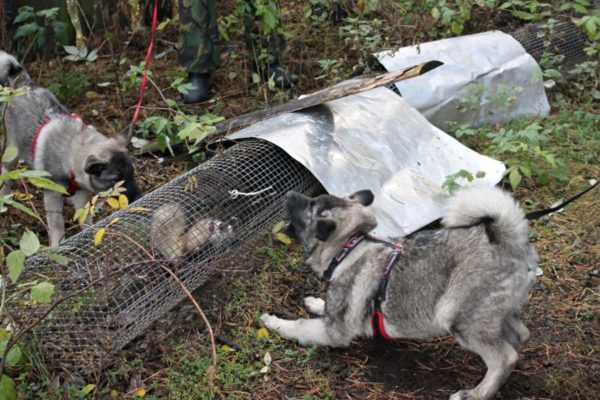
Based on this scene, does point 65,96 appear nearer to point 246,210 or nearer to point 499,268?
point 246,210

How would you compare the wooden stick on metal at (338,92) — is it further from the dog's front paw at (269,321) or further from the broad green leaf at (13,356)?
the broad green leaf at (13,356)

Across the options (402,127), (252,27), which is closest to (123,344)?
(402,127)

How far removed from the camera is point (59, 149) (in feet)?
16.8

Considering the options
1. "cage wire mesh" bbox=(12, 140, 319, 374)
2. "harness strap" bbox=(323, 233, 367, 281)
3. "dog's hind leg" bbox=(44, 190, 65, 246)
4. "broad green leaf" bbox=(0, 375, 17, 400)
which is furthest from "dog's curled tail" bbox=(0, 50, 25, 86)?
Result: "harness strap" bbox=(323, 233, 367, 281)

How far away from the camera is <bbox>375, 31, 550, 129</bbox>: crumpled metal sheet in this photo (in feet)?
19.0

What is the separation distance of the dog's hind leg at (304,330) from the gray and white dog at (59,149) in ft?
4.62

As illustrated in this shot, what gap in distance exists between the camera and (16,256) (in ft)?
9.39

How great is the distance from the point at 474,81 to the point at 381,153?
1468 mm

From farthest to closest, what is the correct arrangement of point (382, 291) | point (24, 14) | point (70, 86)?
point (70, 86) < point (24, 14) < point (382, 291)

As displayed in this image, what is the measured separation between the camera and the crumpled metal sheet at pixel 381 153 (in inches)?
187

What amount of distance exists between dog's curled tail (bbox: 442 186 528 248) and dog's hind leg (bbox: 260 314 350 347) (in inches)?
38.3

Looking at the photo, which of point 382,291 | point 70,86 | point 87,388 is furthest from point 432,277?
point 70,86

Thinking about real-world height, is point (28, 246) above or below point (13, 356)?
above

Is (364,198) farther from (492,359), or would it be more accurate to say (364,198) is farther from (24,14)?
(24,14)
